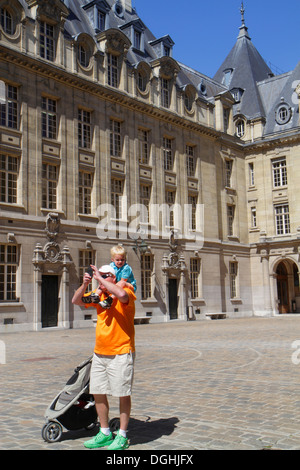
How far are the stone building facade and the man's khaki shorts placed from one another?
20892 millimetres

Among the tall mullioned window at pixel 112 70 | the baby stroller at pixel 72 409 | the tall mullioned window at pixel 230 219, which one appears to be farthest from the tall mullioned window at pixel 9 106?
the baby stroller at pixel 72 409

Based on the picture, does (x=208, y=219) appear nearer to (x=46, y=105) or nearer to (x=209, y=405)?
(x=46, y=105)

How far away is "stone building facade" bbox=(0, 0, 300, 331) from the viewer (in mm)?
27453

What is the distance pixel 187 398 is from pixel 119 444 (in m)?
2.90

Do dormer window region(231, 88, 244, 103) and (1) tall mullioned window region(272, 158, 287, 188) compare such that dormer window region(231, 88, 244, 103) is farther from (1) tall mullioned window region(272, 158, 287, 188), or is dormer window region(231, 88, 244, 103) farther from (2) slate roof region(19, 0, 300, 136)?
(1) tall mullioned window region(272, 158, 287, 188)

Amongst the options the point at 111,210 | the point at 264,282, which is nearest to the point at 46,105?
the point at 111,210

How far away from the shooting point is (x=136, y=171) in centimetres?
3412

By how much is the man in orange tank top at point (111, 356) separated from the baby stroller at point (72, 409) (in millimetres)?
310

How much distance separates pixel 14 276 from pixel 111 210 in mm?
7950

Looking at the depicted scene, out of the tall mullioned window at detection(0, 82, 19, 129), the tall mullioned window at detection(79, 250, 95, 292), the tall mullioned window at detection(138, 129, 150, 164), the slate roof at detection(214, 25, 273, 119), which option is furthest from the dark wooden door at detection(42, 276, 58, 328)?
the slate roof at detection(214, 25, 273, 119)

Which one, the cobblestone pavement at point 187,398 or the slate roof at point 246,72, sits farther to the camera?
the slate roof at point 246,72

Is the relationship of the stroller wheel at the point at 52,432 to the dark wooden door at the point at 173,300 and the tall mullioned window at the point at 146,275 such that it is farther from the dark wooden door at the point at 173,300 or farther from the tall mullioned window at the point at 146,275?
the dark wooden door at the point at 173,300

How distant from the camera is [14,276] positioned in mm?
26453

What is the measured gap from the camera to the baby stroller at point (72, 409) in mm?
5738
